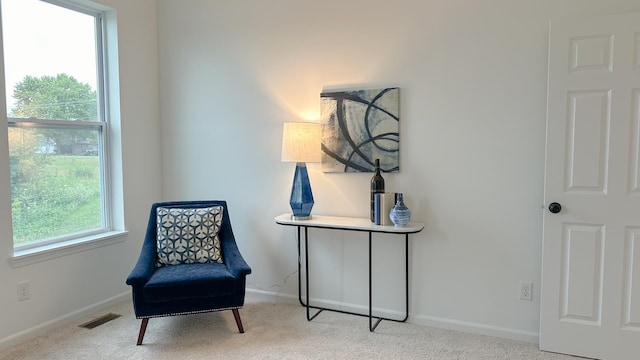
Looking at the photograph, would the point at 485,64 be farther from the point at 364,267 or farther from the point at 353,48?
the point at 364,267

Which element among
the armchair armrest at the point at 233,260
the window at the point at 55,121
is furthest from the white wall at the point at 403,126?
the window at the point at 55,121

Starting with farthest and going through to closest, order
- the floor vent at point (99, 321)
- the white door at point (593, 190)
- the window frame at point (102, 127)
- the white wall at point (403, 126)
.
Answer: the window frame at point (102, 127)
the floor vent at point (99, 321)
the white wall at point (403, 126)
the white door at point (593, 190)

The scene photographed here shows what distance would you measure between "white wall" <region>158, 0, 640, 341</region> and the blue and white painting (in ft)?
0.25

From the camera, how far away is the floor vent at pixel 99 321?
3.12 m

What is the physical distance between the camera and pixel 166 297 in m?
2.77

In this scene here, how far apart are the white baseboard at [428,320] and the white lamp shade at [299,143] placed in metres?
1.13

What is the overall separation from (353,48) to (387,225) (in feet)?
4.26

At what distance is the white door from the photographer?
2.44 metres

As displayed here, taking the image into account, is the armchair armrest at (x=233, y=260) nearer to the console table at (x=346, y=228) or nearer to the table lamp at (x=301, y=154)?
the console table at (x=346, y=228)

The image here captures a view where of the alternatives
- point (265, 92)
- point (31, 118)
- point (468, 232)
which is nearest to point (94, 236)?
point (31, 118)

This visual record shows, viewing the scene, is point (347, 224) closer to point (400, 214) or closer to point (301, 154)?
point (400, 214)

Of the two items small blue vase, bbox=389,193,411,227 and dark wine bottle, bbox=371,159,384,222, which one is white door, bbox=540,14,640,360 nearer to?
small blue vase, bbox=389,193,411,227

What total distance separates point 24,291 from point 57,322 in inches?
13.4

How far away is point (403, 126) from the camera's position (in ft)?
10.1
